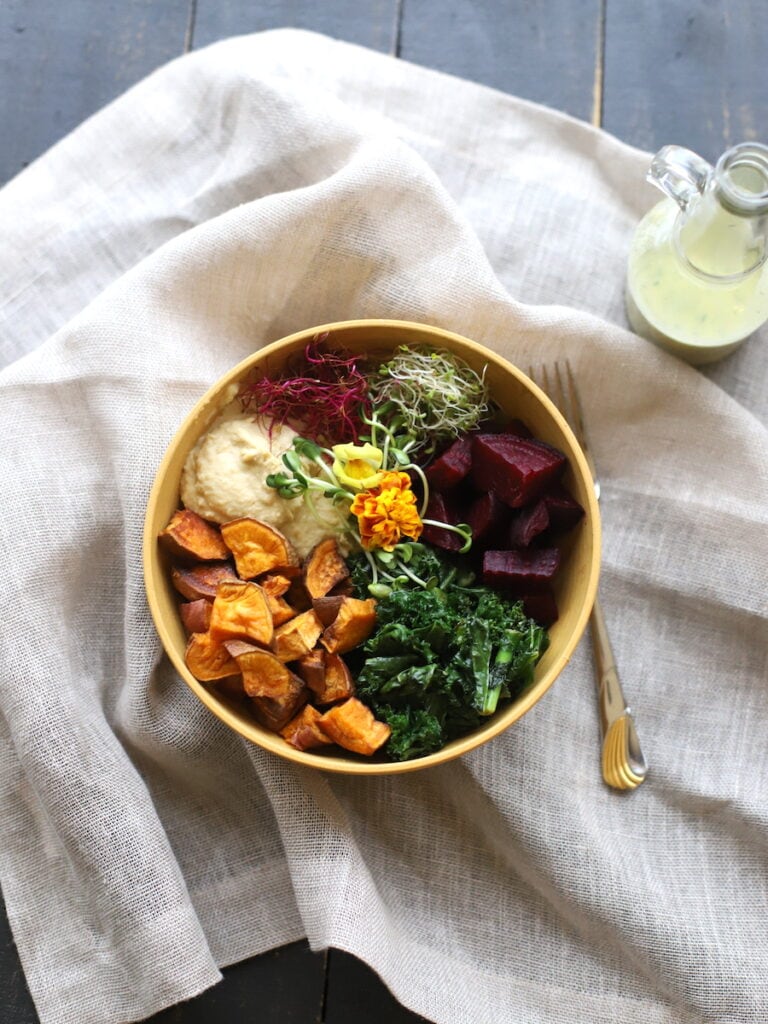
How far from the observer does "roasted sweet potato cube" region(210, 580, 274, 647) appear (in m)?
1.92

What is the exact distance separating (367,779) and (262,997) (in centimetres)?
61

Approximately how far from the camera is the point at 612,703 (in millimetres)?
2299

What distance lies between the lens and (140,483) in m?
2.20

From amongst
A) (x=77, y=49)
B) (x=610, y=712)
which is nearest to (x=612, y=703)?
(x=610, y=712)

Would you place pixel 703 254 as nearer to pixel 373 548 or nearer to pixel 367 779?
pixel 373 548

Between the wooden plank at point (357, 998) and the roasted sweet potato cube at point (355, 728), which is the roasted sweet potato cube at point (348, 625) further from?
the wooden plank at point (357, 998)

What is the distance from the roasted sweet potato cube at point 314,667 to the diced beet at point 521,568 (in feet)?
1.27

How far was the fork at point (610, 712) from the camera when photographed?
2291 millimetres

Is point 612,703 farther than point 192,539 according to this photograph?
Yes

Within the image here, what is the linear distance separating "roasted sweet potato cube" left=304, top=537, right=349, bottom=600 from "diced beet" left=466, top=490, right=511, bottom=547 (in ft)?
0.95

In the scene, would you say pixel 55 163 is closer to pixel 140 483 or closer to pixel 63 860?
pixel 140 483

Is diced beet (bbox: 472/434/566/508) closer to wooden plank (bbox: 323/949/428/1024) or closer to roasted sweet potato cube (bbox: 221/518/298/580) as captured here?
roasted sweet potato cube (bbox: 221/518/298/580)

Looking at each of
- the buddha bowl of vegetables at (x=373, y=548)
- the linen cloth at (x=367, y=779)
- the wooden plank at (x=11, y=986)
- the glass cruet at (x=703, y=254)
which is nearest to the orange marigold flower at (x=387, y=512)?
the buddha bowl of vegetables at (x=373, y=548)

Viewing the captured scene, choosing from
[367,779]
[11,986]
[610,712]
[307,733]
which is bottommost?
[11,986]
